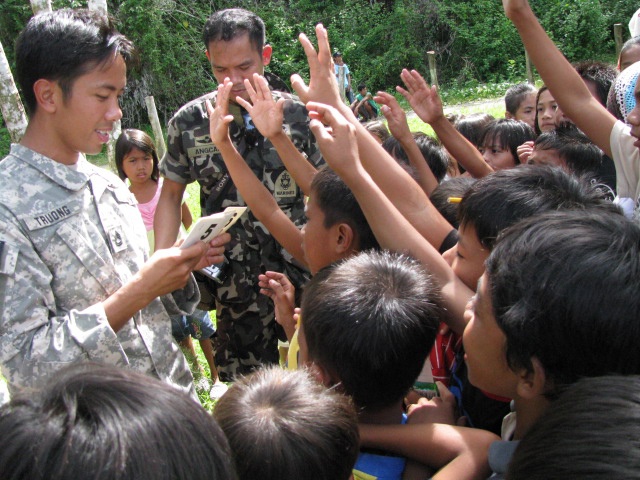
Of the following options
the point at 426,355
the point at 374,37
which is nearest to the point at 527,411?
the point at 426,355

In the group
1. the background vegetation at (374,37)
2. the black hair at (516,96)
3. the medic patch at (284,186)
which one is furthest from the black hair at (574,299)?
the background vegetation at (374,37)

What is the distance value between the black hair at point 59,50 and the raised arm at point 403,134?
51.5 inches

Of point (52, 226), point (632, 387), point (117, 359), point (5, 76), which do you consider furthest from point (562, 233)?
point (5, 76)

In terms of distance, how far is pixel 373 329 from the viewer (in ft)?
4.81

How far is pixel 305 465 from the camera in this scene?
116cm

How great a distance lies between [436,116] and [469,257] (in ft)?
4.13

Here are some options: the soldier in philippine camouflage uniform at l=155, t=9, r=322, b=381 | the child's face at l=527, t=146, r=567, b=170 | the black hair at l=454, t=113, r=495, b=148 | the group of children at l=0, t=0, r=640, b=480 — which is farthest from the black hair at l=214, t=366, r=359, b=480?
the black hair at l=454, t=113, r=495, b=148

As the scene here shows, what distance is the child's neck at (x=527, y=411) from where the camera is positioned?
1317 millimetres

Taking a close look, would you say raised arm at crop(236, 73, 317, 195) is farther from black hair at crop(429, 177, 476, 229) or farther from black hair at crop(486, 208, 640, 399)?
black hair at crop(486, 208, 640, 399)

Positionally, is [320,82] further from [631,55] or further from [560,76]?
[631,55]

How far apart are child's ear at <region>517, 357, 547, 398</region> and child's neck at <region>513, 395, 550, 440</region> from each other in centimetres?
3

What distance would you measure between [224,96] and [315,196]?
66 cm

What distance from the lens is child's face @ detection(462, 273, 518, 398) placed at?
1334mm

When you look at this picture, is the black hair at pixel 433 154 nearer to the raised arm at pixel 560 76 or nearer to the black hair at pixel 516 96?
the raised arm at pixel 560 76
